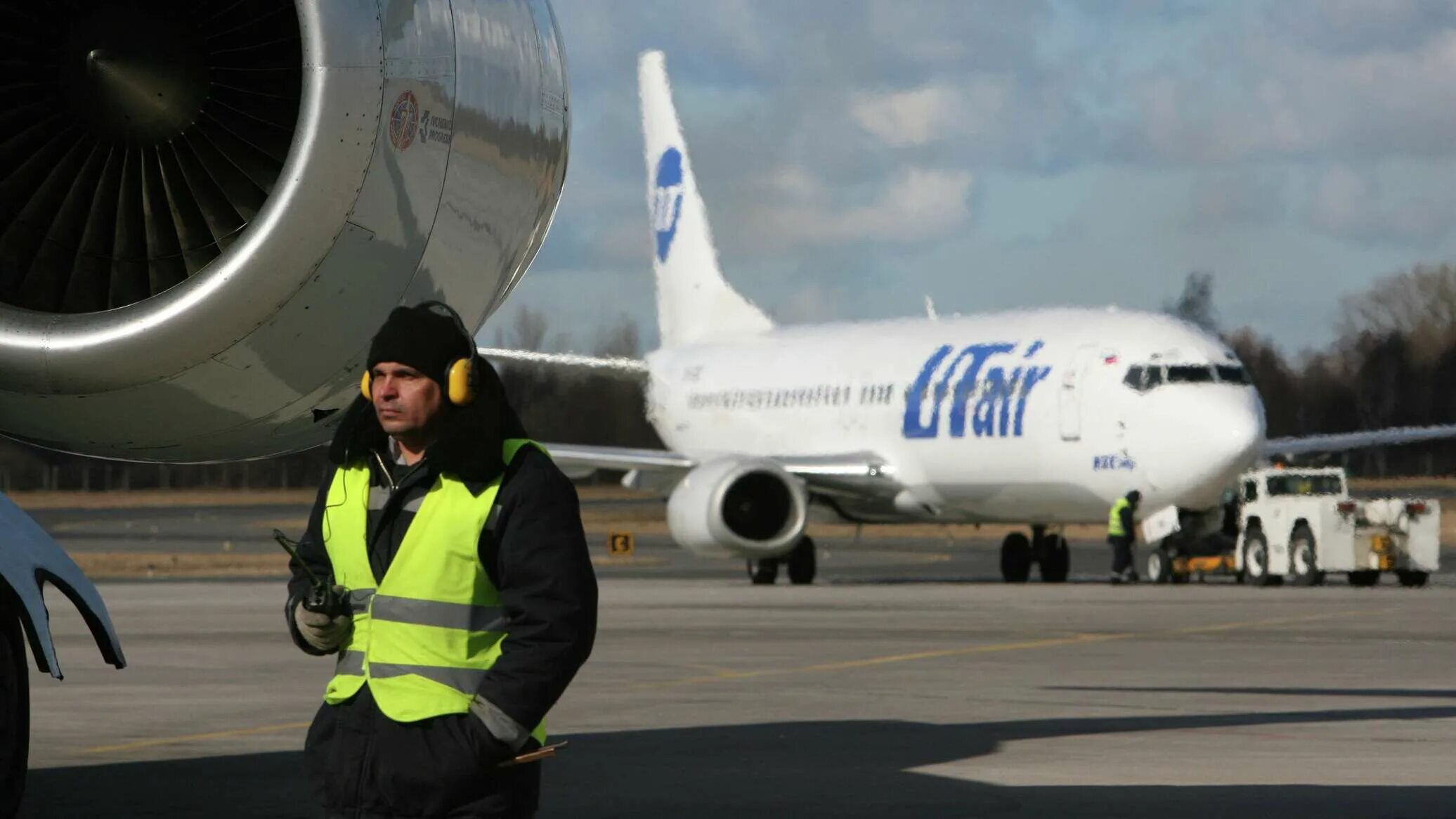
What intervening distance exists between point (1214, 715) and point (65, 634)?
11.8m

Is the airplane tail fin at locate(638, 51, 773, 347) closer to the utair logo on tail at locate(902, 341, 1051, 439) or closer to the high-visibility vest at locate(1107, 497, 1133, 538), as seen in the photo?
the utair logo on tail at locate(902, 341, 1051, 439)

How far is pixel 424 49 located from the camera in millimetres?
7348

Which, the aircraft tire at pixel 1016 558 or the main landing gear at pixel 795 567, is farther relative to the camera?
the aircraft tire at pixel 1016 558

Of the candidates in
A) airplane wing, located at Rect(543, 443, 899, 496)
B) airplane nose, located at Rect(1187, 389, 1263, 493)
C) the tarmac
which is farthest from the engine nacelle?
airplane nose, located at Rect(1187, 389, 1263, 493)

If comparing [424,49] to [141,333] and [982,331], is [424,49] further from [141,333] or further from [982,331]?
[982,331]

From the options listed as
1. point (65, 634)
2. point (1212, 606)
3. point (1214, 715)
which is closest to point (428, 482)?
point (1214, 715)

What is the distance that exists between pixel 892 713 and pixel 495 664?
28.0 ft

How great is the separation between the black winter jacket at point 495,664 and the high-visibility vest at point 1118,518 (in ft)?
79.3

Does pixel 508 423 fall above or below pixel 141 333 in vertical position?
below

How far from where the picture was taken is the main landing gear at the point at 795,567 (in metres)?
32.2

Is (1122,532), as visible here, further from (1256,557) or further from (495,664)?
(495,664)

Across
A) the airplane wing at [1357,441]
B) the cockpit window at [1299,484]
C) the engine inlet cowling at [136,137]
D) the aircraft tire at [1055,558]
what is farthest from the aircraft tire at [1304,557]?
the engine inlet cowling at [136,137]

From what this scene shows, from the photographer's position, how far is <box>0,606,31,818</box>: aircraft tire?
7.06 m

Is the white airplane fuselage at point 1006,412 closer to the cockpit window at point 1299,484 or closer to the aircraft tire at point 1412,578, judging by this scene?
the aircraft tire at point 1412,578
